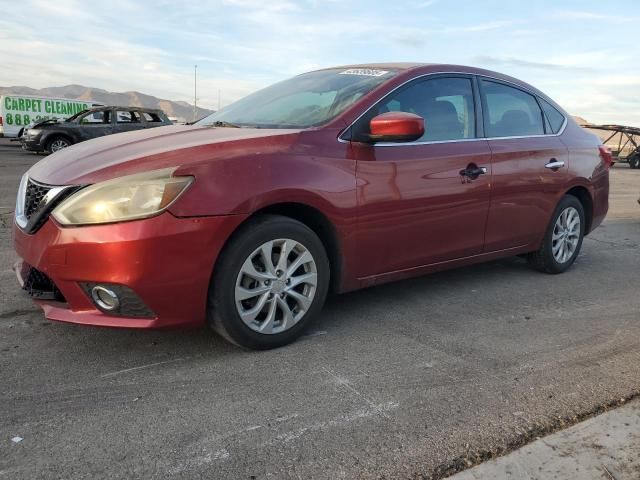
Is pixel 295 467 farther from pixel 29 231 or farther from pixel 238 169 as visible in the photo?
pixel 29 231

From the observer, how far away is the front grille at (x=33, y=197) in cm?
298

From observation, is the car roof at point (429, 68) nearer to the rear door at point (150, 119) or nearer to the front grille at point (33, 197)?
the front grille at point (33, 197)

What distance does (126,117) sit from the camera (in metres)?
16.8

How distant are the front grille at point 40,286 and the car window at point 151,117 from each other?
48.2ft

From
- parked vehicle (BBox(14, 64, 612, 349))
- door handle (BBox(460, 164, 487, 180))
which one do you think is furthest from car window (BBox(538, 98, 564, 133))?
door handle (BBox(460, 164, 487, 180))

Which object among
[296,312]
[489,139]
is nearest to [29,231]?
[296,312]

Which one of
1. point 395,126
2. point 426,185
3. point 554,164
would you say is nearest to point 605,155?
point 554,164

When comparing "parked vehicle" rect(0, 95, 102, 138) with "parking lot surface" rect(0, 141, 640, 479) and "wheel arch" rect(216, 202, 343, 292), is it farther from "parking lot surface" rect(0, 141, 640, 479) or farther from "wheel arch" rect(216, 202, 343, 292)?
"wheel arch" rect(216, 202, 343, 292)

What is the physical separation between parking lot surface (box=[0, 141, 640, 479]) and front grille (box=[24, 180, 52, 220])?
0.73 meters

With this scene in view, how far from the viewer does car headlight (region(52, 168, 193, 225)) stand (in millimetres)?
2760

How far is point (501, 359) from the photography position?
328cm

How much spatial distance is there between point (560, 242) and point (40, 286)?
4192 mm

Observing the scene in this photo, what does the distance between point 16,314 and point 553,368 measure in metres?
3.20

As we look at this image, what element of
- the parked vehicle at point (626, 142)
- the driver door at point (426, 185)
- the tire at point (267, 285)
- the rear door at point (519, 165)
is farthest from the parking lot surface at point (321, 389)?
the parked vehicle at point (626, 142)
